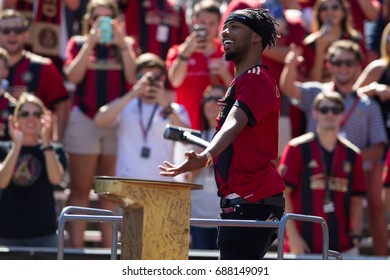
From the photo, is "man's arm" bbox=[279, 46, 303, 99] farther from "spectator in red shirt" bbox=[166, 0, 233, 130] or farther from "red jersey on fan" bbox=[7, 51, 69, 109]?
"red jersey on fan" bbox=[7, 51, 69, 109]

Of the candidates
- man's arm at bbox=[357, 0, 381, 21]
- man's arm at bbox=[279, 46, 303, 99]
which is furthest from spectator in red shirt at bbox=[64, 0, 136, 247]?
man's arm at bbox=[357, 0, 381, 21]

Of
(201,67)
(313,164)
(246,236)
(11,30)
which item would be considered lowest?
(246,236)

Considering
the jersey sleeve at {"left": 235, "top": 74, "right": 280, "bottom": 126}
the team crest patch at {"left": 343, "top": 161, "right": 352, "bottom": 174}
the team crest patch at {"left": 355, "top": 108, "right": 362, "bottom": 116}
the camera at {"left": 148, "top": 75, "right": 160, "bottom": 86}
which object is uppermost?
the camera at {"left": 148, "top": 75, "right": 160, "bottom": 86}

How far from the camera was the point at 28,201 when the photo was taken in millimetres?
9203

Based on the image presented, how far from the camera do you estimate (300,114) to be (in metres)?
10.6

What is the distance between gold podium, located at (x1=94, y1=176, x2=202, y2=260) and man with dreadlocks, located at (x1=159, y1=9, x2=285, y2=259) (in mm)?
462

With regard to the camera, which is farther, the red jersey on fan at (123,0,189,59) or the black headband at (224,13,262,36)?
the red jersey on fan at (123,0,189,59)

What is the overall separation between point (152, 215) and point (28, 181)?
4271 millimetres

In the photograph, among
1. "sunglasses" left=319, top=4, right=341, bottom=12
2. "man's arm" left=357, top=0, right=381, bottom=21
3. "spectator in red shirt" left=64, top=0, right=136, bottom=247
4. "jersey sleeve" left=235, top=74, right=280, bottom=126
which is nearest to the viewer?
"jersey sleeve" left=235, top=74, right=280, bottom=126

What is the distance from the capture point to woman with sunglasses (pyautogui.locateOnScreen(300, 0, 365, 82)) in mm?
10655

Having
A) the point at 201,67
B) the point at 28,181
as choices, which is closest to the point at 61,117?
the point at 28,181

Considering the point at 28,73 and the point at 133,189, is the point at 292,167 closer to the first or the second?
the point at 28,73

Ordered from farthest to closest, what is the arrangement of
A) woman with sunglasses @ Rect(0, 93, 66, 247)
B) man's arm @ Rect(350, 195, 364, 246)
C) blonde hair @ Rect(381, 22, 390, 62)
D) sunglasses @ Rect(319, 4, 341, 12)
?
sunglasses @ Rect(319, 4, 341, 12) → blonde hair @ Rect(381, 22, 390, 62) → man's arm @ Rect(350, 195, 364, 246) → woman with sunglasses @ Rect(0, 93, 66, 247)

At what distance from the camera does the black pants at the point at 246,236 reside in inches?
222
